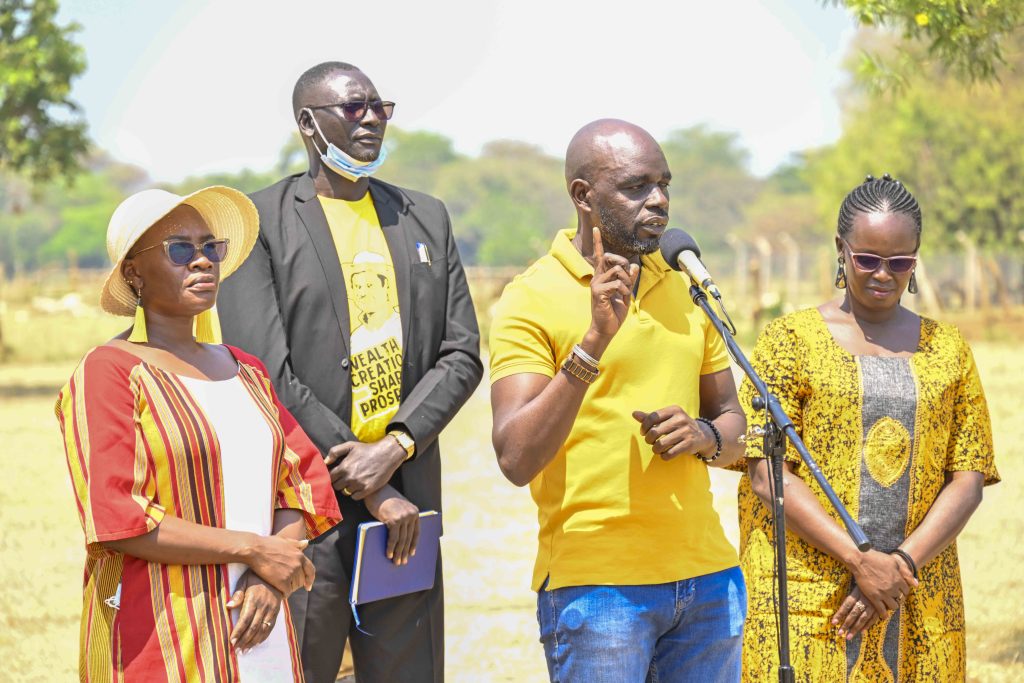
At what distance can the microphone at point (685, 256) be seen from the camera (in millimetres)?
3289

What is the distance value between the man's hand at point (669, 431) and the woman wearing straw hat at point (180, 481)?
89cm

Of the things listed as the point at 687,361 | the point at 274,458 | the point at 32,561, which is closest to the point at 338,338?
the point at 274,458

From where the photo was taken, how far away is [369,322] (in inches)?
171

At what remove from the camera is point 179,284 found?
346 cm

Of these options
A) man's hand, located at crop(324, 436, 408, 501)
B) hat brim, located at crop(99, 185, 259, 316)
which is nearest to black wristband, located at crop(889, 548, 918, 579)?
man's hand, located at crop(324, 436, 408, 501)

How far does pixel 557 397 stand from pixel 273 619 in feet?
2.87

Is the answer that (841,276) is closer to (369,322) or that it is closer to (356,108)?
(369,322)

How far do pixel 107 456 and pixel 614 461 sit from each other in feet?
3.80

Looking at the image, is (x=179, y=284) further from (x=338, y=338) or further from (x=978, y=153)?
(x=978, y=153)

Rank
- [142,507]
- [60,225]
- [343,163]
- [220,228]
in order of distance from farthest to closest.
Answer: [60,225] → [343,163] → [220,228] → [142,507]

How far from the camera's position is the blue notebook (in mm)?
4137

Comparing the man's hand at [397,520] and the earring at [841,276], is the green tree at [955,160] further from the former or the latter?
the man's hand at [397,520]

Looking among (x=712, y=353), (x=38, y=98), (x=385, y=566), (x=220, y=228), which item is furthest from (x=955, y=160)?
(x=220, y=228)

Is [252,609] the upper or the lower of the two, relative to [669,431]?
lower
